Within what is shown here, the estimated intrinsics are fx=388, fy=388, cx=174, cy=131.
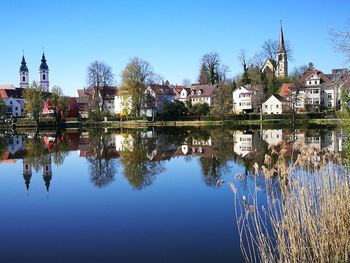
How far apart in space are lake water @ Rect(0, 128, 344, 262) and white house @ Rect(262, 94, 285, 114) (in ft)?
192

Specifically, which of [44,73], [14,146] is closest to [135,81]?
[14,146]

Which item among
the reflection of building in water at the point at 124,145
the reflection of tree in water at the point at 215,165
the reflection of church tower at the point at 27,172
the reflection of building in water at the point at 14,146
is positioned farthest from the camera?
the reflection of building in water at the point at 14,146

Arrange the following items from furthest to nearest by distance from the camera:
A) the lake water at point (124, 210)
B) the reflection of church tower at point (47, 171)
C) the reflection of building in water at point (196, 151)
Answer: the reflection of building in water at point (196, 151), the reflection of church tower at point (47, 171), the lake water at point (124, 210)

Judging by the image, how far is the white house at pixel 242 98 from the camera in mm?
86312

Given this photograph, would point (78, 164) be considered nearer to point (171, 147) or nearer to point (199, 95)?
point (171, 147)

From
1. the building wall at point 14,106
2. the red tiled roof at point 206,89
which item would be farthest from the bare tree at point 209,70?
the building wall at point 14,106

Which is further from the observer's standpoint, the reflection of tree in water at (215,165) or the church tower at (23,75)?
the church tower at (23,75)

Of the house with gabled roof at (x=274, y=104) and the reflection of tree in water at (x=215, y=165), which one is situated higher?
the house with gabled roof at (x=274, y=104)

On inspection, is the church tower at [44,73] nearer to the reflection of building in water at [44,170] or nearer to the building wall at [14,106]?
the building wall at [14,106]

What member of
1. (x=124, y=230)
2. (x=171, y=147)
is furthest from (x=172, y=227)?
(x=171, y=147)

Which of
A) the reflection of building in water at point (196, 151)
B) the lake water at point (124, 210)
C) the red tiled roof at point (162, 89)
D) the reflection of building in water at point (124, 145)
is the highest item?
the red tiled roof at point (162, 89)

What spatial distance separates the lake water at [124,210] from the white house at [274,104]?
5850cm

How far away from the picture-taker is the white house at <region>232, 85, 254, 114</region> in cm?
8631

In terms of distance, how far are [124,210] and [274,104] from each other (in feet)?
238
